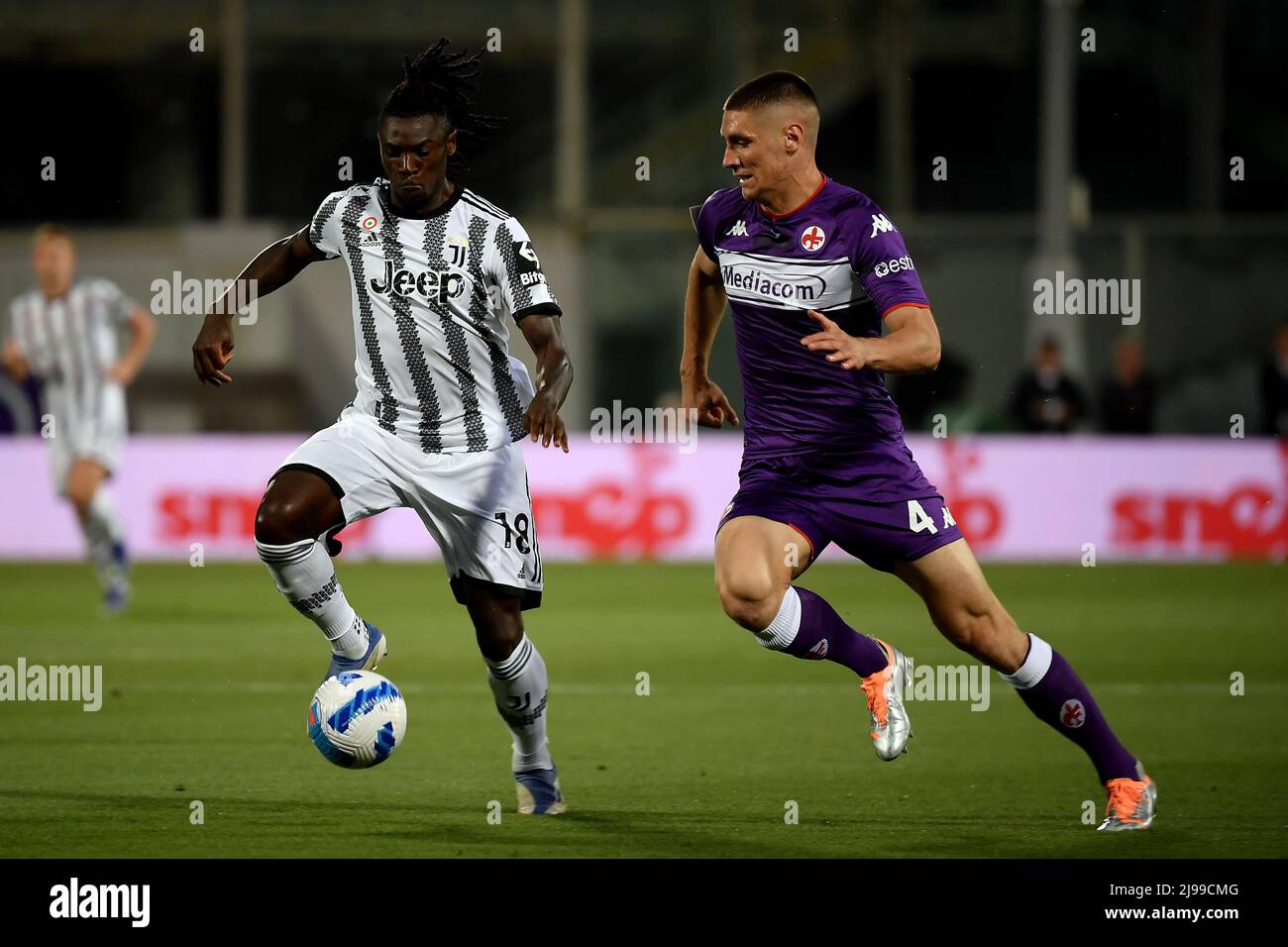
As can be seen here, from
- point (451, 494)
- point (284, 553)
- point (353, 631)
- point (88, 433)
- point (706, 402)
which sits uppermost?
point (88, 433)

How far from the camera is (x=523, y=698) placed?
19.6ft

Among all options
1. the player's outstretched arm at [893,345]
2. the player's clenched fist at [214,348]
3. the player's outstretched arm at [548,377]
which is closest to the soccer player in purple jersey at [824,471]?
the player's outstretched arm at [893,345]

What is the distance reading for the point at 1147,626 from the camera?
11664 millimetres

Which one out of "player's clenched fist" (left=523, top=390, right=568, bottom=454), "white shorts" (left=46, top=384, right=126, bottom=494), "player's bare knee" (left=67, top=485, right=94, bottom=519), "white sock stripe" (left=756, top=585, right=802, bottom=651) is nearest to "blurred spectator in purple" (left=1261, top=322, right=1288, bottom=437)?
"white shorts" (left=46, top=384, right=126, bottom=494)

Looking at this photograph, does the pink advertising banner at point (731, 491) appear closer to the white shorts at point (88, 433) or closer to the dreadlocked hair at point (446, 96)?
the white shorts at point (88, 433)

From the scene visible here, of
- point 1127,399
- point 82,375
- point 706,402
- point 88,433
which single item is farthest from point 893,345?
point 1127,399

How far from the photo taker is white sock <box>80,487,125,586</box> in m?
12.2

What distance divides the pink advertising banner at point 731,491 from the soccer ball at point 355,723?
9318mm

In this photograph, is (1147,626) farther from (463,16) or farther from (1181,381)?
(463,16)

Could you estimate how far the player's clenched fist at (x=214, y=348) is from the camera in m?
5.91

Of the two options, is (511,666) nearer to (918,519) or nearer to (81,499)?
(918,519)

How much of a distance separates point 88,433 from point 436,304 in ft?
23.3

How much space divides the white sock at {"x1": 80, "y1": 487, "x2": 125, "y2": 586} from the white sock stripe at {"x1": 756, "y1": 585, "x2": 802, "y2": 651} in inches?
285

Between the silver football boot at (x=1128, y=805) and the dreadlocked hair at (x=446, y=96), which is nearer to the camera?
the silver football boot at (x=1128, y=805)
